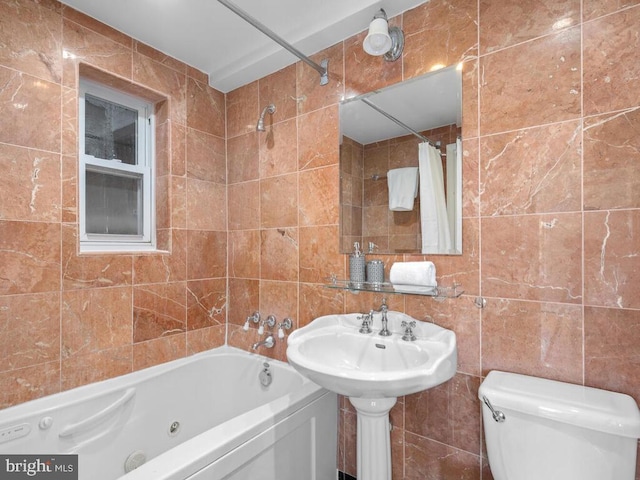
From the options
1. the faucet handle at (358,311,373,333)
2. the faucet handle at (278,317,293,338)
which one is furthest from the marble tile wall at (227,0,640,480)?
the faucet handle at (278,317,293,338)

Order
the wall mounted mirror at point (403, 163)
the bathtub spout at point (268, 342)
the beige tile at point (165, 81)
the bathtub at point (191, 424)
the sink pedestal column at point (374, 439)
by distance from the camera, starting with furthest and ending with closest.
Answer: the bathtub spout at point (268, 342) < the beige tile at point (165, 81) < the wall mounted mirror at point (403, 163) < the sink pedestal column at point (374, 439) < the bathtub at point (191, 424)

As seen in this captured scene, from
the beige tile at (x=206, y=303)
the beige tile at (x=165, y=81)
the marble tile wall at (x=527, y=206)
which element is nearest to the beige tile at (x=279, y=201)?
the marble tile wall at (x=527, y=206)

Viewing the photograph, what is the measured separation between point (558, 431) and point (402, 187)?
1049 millimetres

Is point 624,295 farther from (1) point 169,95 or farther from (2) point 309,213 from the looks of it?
(1) point 169,95

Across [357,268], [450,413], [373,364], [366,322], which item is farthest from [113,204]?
[450,413]

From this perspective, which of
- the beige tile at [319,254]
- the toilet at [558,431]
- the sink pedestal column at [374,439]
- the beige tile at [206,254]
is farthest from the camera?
the beige tile at [206,254]

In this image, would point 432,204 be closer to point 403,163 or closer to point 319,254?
point 403,163

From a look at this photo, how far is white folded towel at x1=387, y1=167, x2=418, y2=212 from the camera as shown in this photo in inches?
60.8

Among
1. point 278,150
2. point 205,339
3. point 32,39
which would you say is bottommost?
point 205,339

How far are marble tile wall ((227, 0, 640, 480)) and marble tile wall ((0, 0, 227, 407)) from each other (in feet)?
3.13

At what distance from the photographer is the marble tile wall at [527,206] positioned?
112cm

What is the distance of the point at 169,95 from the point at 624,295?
7.69ft

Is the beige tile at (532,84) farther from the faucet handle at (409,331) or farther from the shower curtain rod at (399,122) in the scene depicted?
the faucet handle at (409,331)

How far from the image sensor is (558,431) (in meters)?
1.01
